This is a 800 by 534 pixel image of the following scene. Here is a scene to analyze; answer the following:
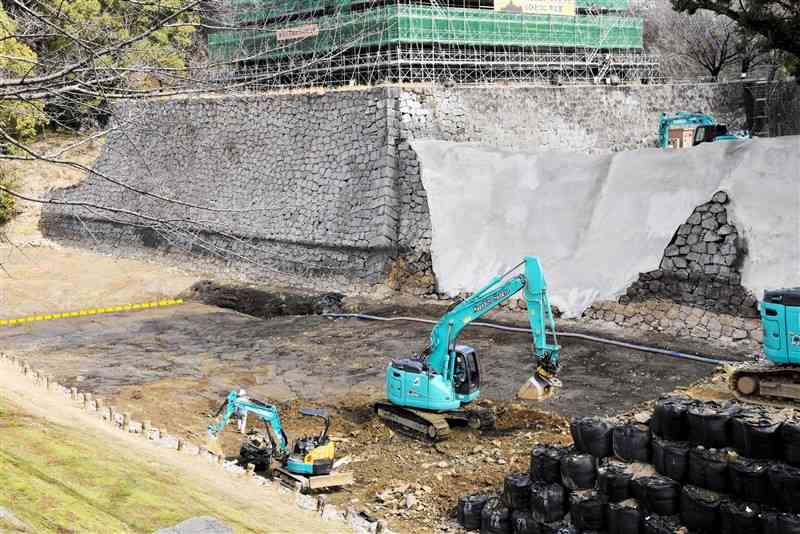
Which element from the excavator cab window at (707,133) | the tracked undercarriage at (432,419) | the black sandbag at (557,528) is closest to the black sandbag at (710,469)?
the black sandbag at (557,528)

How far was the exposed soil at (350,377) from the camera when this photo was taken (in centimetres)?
1444

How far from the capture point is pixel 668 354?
68.2ft

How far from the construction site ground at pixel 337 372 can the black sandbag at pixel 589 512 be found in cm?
208

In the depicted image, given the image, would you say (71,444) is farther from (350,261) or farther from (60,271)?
(60,271)

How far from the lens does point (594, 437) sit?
11.5 meters

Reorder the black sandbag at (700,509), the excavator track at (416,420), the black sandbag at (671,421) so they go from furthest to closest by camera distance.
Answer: the excavator track at (416,420) < the black sandbag at (671,421) < the black sandbag at (700,509)

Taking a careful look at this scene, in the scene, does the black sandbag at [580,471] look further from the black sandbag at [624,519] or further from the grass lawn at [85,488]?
the grass lawn at [85,488]

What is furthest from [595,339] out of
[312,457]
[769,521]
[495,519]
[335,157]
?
[769,521]

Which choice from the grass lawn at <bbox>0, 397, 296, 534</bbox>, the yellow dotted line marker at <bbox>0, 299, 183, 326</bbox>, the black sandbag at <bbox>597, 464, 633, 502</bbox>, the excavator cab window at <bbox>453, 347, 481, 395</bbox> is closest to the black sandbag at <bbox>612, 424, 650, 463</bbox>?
the black sandbag at <bbox>597, 464, 633, 502</bbox>

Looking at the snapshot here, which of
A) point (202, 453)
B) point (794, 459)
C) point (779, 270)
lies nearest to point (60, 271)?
point (202, 453)

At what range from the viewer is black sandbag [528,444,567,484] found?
11.6 metres

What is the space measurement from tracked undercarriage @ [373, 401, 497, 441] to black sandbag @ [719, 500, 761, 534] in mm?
6451

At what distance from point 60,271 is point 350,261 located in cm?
1360

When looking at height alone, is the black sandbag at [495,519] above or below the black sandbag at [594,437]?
below
